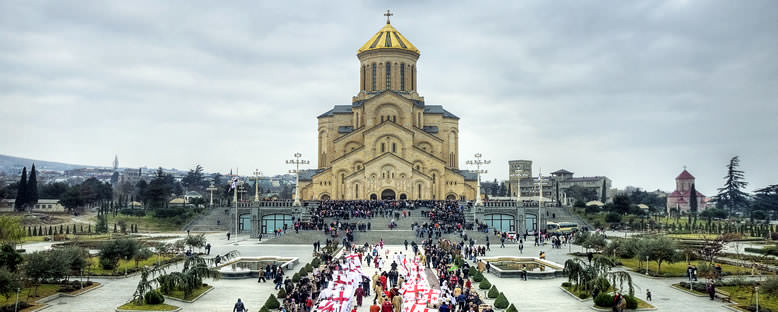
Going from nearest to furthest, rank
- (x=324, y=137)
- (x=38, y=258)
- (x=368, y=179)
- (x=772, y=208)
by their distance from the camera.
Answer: (x=38, y=258) < (x=368, y=179) < (x=324, y=137) < (x=772, y=208)

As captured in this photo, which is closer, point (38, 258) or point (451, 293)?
point (451, 293)

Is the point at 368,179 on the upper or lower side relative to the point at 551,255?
upper

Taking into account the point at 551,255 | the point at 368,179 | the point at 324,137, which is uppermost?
the point at 324,137

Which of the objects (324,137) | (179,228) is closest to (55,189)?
(179,228)

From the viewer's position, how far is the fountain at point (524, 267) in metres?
28.7

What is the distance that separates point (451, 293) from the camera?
21859 millimetres

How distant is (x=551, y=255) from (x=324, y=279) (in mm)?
18237

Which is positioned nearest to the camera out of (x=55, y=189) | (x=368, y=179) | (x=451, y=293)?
(x=451, y=293)

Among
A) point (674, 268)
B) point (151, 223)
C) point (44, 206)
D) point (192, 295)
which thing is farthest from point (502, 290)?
point (44, 206)

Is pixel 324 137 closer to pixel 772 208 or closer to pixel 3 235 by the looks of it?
pixel 3 235

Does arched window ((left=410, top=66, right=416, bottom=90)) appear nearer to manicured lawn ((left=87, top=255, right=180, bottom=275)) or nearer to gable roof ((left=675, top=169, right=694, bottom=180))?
manicured lawn ((left=87, top=255, right=180, bottom=275))

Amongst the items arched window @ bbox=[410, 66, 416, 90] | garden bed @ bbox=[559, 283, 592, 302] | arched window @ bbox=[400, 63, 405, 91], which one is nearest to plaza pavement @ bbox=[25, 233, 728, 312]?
garden bed @ bbox=[559, 283, 592, 302]

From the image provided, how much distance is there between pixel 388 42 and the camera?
66.9 m

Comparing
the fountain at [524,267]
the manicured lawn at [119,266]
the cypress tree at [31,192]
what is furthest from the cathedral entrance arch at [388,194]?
the cypress tree at [31,192]
